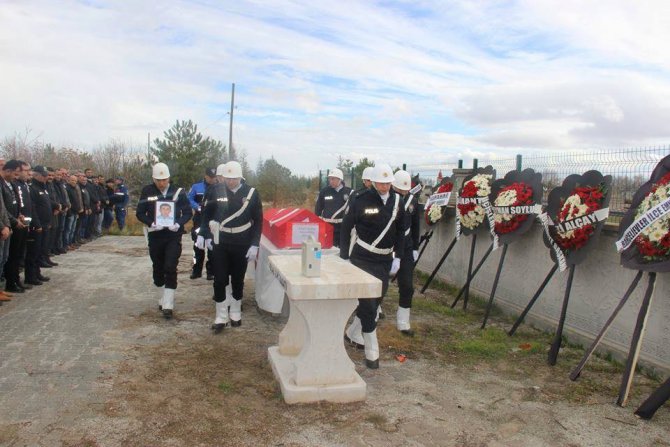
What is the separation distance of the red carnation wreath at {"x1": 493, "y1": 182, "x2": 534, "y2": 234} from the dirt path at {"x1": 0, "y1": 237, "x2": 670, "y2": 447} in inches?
53.8

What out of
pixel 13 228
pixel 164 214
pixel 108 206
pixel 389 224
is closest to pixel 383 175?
pixel 389 224

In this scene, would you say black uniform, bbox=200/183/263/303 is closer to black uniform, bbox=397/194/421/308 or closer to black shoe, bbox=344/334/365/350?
black shoe, bbox=344/334/365/350

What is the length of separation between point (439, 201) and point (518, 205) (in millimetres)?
2481

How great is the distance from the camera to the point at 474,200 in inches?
332

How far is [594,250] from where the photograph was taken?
21.7 feet

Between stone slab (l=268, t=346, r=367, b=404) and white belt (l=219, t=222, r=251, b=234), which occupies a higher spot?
white belt (l=219, t=222, r=251, b=234)

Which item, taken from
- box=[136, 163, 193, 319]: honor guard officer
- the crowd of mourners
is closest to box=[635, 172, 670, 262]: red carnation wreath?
box=[136, 163, 193, 319]: honor guard officer

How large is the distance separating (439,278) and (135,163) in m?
25.4

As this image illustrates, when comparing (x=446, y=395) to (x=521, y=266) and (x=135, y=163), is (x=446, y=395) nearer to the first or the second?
(x=521, y=266)

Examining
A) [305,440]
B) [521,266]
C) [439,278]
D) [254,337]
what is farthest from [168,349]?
[439,278]

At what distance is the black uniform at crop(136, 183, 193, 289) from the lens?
24.5 ft

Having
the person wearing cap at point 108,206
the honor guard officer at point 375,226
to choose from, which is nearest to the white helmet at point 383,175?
the honor guard officer at point 375,226

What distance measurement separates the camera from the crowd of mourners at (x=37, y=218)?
28.5 ft

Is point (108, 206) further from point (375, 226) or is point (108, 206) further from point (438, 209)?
point (375, 226)
